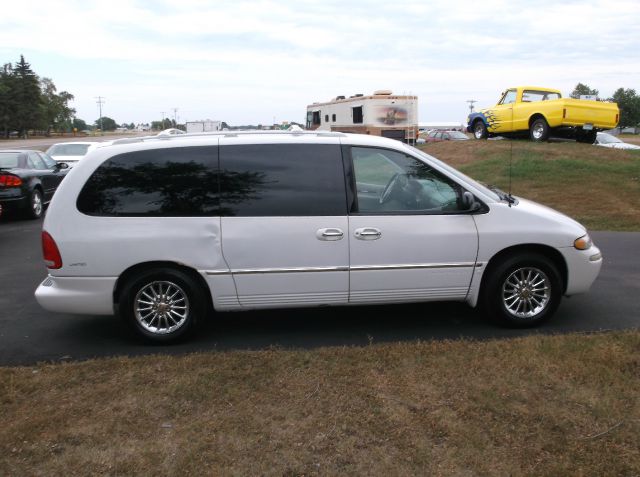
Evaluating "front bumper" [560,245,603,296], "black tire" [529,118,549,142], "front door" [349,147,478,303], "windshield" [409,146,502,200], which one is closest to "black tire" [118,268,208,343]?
"front door" [349,147,478,303]

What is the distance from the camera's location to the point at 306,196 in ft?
16.6

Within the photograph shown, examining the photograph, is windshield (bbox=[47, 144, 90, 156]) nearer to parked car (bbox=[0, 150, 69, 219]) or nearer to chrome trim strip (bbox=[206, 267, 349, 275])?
parked car (bbox=[0, 150, 69, 219])

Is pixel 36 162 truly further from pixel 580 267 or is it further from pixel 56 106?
pixel 56 106

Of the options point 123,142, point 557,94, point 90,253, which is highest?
point 557,94

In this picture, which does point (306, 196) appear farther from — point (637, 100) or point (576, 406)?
point (637, 100)

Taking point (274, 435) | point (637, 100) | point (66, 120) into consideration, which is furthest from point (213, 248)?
point (66, 120)

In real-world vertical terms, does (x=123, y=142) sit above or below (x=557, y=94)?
below

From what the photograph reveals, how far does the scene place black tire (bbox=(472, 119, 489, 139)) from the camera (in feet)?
73.3

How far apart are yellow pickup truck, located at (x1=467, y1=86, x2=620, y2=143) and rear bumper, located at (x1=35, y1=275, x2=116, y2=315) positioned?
16.7 meters

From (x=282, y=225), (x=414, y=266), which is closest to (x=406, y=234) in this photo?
(x=414, y=266)

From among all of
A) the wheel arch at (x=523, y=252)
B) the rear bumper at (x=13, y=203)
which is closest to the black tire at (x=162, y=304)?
the wheel arch at (x=523, y=252)

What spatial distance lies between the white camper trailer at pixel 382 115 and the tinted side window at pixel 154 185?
77.2ft

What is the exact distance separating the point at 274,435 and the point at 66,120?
139 meters

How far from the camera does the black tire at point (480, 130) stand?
22344 millimetres
